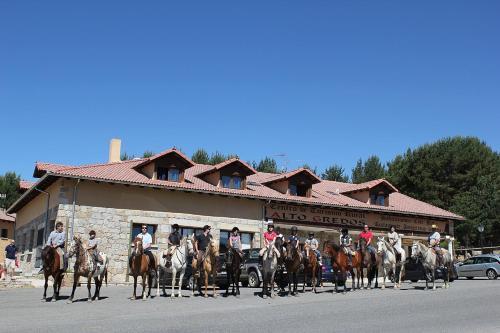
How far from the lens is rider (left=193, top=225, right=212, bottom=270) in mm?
17484

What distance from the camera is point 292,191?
33344 mm

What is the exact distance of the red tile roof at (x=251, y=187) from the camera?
26938 mm

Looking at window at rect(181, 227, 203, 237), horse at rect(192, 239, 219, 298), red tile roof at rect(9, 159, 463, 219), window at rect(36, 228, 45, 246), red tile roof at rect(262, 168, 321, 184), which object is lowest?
horse at rect(192, 239, 219, 298)

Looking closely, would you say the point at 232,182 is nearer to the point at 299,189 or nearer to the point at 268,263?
the point at 299,189

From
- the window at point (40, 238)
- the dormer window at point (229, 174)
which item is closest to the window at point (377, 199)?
the dormer window at point (229, 174)

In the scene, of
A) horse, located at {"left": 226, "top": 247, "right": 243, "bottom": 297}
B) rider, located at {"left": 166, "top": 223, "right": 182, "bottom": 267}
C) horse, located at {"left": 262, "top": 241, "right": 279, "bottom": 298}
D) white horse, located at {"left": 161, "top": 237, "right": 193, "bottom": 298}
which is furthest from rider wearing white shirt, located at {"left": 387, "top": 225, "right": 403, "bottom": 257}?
rider, located at {"left": 166, "top": 223, "right": 182, "bottom": 267}

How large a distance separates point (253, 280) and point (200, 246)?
5681 mm

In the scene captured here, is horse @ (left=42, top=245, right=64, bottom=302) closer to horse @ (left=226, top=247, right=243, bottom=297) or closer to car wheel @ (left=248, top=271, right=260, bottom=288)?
horse @ (left=226, top=247, right=243, bottom=297)

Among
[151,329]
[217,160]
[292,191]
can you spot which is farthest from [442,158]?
[151,329]

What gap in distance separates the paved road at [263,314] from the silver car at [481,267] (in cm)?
1469

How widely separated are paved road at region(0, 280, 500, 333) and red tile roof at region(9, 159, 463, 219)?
9882 mm

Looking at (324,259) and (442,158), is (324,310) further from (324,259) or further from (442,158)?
(442,158)

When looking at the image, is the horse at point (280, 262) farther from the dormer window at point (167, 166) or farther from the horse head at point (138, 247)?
the dormer window at point (167, 166)

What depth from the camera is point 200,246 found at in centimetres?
1777
